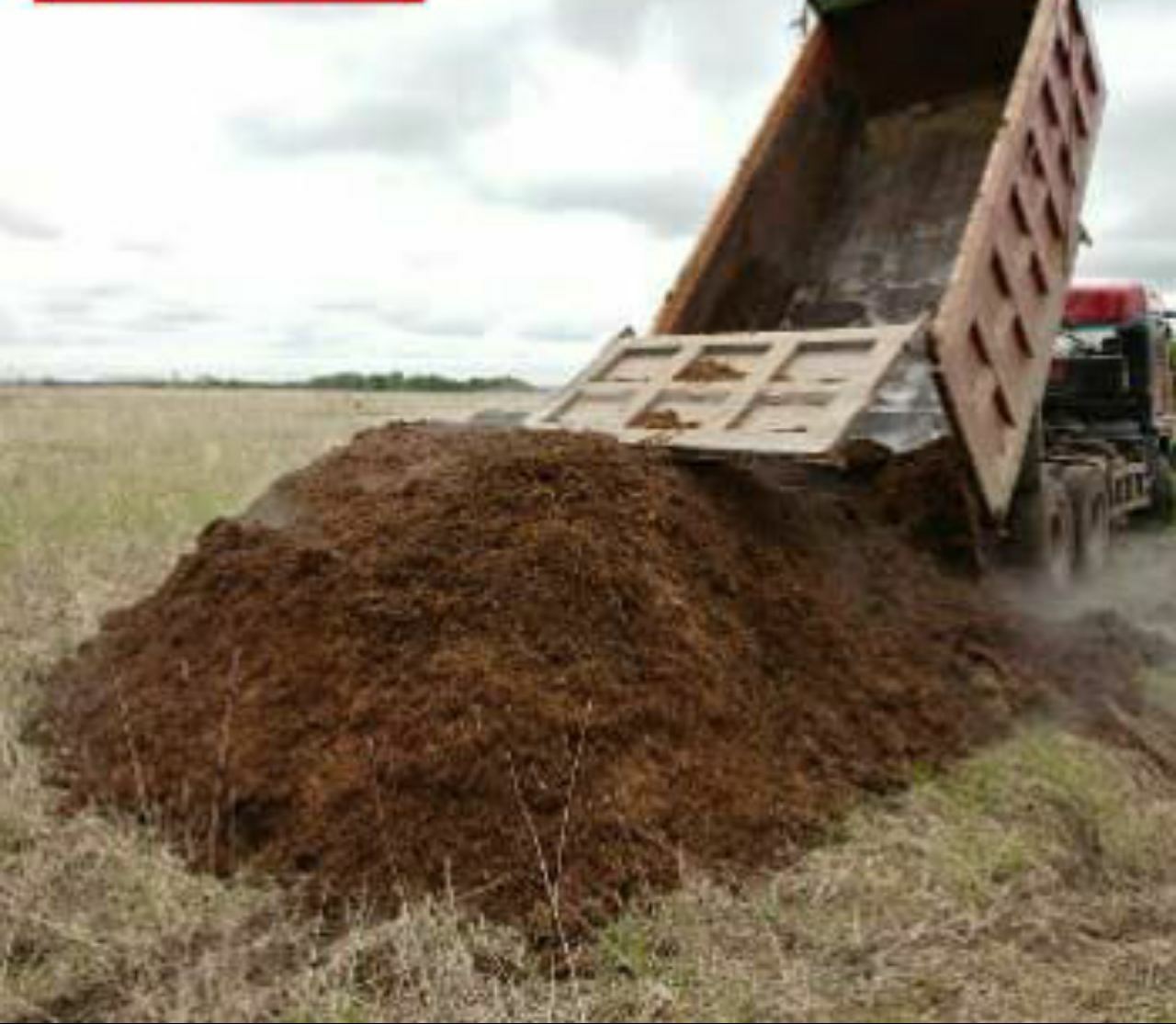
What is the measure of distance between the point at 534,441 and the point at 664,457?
0.56 m

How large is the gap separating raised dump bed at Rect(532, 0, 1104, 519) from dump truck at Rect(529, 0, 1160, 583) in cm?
1

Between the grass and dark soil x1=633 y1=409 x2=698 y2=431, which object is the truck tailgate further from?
the grass

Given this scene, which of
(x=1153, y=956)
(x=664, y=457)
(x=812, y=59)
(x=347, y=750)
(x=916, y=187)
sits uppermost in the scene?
(x=812, y=59)

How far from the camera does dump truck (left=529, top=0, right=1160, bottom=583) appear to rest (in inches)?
246

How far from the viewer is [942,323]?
A: 627cm

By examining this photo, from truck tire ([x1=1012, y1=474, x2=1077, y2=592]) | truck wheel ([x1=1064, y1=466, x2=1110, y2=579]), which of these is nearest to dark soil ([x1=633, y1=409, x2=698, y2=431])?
truck tire ([x1=1012, y1=474, x2=1077, y2=592])

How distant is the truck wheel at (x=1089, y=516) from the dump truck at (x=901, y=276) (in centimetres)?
3

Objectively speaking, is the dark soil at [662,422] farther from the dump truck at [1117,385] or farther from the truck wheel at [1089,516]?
the dump truck at [1117,385]

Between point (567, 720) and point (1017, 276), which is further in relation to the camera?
point (1017, 276)

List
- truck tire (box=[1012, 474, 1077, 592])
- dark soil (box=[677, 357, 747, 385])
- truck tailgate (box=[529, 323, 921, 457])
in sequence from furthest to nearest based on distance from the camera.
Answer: truck tire (box=[1012, 474, 1077, 592]), dark soil (box=[677, 357, 747, 385]), truck tailgate (box=[529, 323, 921, 457])

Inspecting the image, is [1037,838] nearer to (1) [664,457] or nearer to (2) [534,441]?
Result: (1) [664,457]

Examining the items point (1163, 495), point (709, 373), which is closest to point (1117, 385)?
point (1163, 495)

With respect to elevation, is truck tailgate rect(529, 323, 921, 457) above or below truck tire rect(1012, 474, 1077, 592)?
above

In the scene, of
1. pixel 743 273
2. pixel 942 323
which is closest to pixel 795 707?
pixel 942 323
